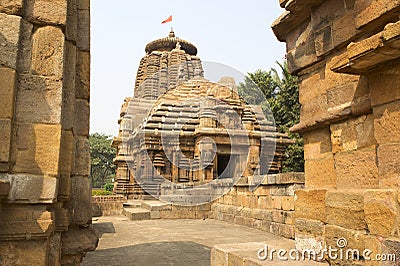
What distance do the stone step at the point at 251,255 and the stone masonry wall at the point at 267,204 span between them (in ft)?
11.4

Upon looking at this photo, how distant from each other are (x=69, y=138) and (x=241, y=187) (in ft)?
24.0

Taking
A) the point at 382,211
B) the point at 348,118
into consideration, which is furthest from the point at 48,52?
the point at 382,211

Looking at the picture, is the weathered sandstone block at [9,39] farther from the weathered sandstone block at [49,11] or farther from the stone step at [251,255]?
the stone step at [251,255]

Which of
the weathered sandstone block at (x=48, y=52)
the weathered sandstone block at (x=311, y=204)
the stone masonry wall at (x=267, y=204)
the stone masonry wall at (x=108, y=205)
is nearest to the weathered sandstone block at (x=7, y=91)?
the weathered sandstone block at (x=48, y=52)

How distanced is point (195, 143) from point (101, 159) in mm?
27025

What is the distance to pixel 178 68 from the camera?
29516 millimetres

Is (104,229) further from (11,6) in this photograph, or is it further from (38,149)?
(11,6)

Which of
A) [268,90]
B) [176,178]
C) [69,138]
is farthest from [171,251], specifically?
[268,90]

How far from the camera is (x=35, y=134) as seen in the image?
9.27 feet

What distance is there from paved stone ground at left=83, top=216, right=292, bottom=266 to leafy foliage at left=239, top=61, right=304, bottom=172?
37.7 ft

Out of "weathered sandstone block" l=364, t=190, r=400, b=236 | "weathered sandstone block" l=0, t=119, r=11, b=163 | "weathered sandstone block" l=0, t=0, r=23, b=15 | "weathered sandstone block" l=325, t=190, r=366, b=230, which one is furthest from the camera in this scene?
"weathered sandstone block" l=0, t=0, r=23, b=15

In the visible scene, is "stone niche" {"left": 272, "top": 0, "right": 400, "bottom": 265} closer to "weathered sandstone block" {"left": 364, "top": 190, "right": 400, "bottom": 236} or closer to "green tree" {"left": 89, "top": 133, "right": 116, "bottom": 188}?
"weathered sandstone block" {"left": 364, "top": 190, "right": 400, "bottom": 236}

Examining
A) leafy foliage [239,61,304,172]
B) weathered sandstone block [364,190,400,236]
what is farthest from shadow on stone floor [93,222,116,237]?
leafy foliage [239,61,304,172]

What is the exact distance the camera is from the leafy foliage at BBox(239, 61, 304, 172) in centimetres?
2172
